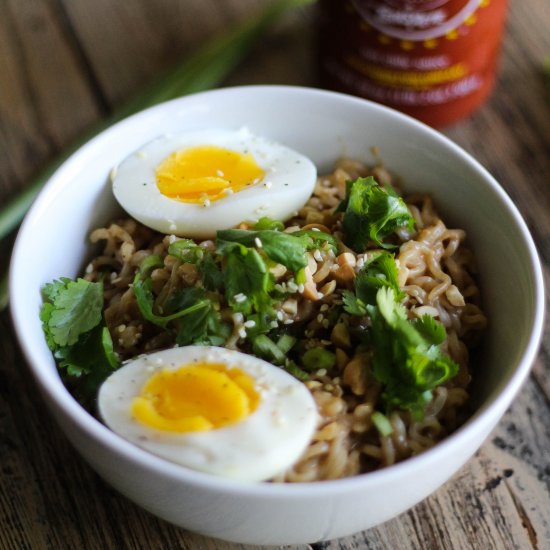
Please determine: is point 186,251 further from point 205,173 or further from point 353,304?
point 353,304

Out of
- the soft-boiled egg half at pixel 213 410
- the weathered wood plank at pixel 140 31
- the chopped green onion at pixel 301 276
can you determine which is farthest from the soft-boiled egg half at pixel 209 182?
the weathered wood plank at pixel 140 31

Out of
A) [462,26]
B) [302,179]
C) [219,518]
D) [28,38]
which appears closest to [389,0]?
[462,26]

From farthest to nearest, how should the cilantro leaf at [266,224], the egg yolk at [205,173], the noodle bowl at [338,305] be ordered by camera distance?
the egg yolk at [205,173] < the cilantro leaf at [266,224] < the noodle bowl at [338,305]

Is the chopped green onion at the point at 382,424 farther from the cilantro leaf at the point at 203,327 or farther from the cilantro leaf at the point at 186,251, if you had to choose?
the cilantro leaf at the point at 186,251

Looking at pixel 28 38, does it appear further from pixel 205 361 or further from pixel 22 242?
pixel 205 361

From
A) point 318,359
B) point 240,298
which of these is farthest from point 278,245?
point 318,359

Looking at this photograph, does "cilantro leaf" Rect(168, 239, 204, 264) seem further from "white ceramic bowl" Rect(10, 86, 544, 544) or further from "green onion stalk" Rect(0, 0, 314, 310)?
"green onion stalk" Rect(0, 0, 314, 310)
